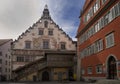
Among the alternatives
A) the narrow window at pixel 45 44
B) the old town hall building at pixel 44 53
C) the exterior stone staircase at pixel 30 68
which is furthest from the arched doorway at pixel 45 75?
the narrow window at pixel 45 44

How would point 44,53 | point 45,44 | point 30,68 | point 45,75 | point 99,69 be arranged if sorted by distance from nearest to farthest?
1. point 99,69
2. point 30,68
3. point 45,75
4. point 44,53
5. point 45,44

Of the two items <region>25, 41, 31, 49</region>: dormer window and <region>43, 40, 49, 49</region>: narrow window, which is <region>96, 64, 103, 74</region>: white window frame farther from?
<region>25, 41, 31, 49</region>: dormer window

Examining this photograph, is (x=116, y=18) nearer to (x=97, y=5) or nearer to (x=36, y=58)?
(x=97, y=5)

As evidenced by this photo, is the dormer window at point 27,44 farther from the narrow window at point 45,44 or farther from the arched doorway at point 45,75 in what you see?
the arched doorway at point 45,75

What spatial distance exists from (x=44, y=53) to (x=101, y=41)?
24620 millimetres

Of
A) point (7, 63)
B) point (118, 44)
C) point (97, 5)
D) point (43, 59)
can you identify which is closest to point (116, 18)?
point (118, 44)

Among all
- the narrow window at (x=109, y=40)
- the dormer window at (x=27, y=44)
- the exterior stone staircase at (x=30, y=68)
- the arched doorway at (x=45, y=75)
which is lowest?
the arched doorway at (x=45, y=75)

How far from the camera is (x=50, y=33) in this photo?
5562 cm

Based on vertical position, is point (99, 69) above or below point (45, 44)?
below

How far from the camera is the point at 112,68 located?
26.2 m

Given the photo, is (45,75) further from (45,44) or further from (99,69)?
(99,69)

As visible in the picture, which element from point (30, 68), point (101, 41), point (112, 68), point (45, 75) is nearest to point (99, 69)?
point (101, 41)

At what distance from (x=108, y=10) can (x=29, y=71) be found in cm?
2768

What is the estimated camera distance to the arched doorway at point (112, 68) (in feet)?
83.4
